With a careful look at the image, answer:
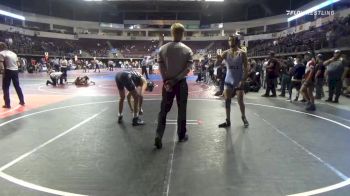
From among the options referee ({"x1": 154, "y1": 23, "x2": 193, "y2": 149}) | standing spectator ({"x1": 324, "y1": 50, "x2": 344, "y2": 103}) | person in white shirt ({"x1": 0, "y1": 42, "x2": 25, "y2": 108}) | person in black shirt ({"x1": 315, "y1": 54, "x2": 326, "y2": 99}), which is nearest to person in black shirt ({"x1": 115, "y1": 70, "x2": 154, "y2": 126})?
referee ({"x1": 154, "y1": 23, "x2": 193, "y2": 149})

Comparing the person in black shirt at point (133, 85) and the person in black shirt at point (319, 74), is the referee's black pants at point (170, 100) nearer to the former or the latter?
the person in black shirt at point (133, 85)

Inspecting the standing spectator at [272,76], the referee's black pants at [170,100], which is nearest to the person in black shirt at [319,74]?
the standing spectator at [272,76]

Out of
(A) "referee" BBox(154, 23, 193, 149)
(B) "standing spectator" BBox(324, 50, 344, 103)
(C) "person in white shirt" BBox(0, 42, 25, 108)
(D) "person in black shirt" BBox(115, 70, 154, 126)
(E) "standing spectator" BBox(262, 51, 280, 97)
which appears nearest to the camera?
(A) "referee" BBox(154, 23, 193, 149)

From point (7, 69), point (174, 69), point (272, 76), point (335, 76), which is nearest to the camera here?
point (174, 69)

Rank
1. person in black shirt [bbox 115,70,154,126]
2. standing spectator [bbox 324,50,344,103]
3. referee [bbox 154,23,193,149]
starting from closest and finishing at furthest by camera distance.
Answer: referee [bbox 154,23,193,149], person in black shirt [bbox 115,70,154,126], standing spectator [bbox 324,50,344,103]

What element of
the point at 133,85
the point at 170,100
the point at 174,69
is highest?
the point at 174,69

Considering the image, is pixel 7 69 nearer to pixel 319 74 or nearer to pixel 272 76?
pixel 272 76

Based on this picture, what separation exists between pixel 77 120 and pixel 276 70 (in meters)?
9.01

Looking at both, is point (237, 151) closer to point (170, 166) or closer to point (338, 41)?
point (170, 166)

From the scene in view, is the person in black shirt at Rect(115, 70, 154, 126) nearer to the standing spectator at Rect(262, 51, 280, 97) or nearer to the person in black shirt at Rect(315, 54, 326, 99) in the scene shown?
the person in black shirt at Rect(315, 54, 326, 99)

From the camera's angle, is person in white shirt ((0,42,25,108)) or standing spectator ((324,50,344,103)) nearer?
person in white shirt ((0,42,25,108))

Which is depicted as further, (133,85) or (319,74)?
(319,74)

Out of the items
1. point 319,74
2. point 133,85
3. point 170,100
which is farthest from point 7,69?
point 319,74

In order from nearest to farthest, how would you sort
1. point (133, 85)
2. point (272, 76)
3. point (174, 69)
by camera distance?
point (174, 69) < point (133, 85) < point (272, 76)
